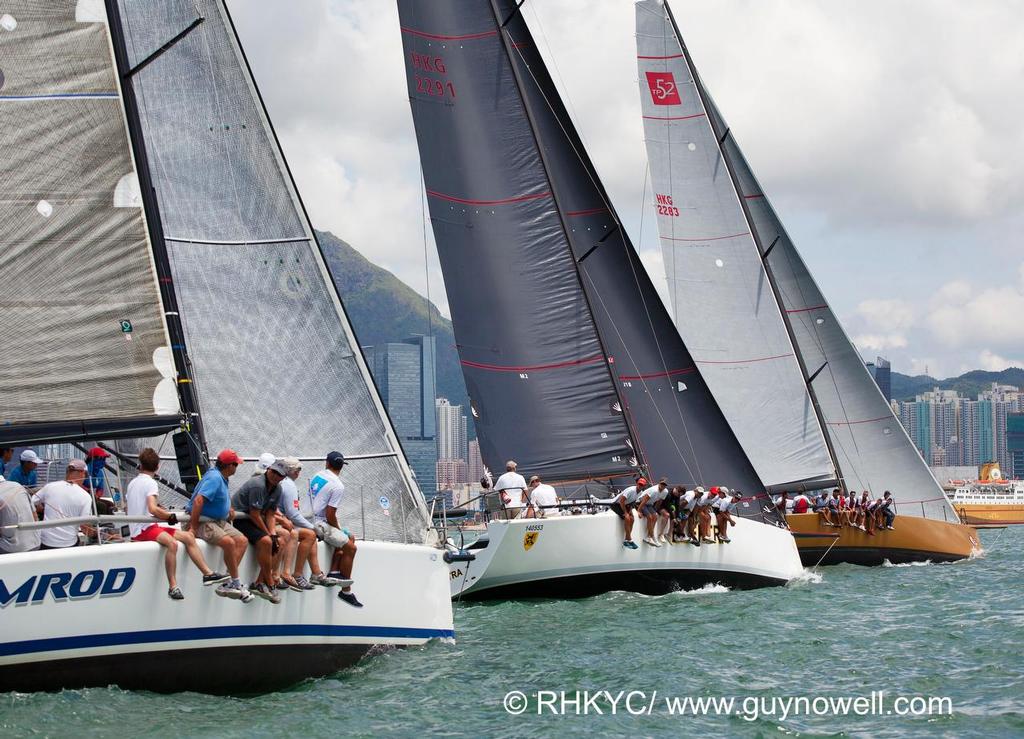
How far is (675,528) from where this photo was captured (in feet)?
61.2

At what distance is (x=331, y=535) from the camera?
10.8m

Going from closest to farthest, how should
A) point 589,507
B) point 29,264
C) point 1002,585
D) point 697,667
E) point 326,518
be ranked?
point 29,264
point 326,518
point 697,667
point 589,507
point 1002,585

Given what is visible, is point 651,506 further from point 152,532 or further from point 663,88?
point 663,88

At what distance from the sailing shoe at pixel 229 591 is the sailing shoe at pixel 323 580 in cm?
98

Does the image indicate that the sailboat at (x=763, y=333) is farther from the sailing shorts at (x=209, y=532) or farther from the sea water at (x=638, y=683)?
the sailing shorts at (x=209, y=532)

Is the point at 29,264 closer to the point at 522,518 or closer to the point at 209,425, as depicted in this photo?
the point at 209,425

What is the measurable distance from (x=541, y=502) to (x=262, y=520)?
8142 millimetres

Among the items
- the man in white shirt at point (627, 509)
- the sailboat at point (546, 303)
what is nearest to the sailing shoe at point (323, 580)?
the man in white shirt at point (627, 509)

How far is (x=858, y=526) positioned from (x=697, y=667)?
14769 millimetres

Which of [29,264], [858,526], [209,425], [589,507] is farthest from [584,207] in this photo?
[29,264]

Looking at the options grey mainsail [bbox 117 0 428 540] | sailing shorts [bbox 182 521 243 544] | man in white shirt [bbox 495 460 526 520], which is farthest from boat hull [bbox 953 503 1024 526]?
sailing shorts [bbox 182 521 243 544]

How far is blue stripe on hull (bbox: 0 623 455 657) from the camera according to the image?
8789 millimetres

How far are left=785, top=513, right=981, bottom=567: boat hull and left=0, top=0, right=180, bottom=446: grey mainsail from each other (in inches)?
705

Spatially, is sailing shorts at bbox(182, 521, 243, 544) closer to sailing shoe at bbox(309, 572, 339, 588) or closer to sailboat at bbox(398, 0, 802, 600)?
sailing shoe at bbox(309, 572, 339, 588)
